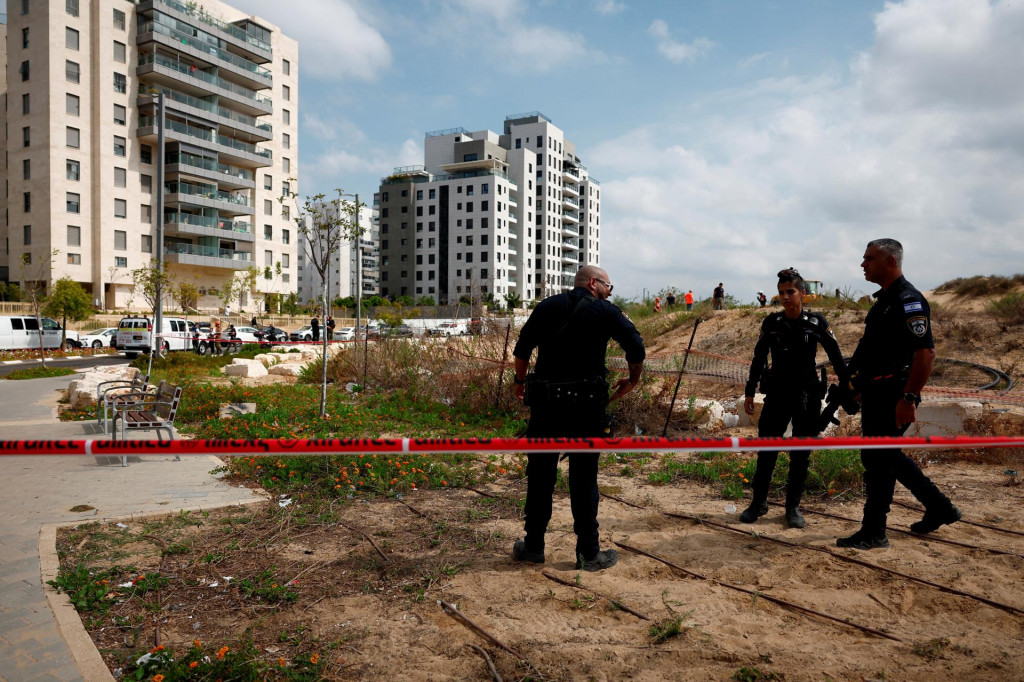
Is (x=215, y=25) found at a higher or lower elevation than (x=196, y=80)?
higher

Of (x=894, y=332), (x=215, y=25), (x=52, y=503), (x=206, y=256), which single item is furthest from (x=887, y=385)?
(x=215, y=25)

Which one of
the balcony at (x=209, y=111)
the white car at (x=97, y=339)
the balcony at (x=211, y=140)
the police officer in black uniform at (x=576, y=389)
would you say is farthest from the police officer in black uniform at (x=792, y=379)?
the balcony at (x=211, y=140)

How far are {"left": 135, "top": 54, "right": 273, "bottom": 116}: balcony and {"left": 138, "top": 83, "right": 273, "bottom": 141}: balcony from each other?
2.77 ft

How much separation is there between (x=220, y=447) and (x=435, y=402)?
312 inches

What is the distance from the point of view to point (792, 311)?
5195 millimetres

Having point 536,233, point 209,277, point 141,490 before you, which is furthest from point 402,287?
point 141,490

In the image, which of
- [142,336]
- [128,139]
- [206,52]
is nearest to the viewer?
[142,336]

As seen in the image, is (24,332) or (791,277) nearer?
(791,277)

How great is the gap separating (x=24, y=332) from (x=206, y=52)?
34.8 metres

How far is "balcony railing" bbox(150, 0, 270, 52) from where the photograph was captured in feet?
169

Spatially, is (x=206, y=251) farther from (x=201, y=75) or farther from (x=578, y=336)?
(x=578, y=336)

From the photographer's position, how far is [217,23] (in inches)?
2189

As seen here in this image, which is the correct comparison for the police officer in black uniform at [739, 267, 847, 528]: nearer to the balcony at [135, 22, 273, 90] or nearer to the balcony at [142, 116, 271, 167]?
the balcony at [142, 116, 271, 167]

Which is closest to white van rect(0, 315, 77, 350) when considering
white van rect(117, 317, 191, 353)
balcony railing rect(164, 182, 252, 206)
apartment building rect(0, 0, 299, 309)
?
white van rect(117, 317, 191, 353)
